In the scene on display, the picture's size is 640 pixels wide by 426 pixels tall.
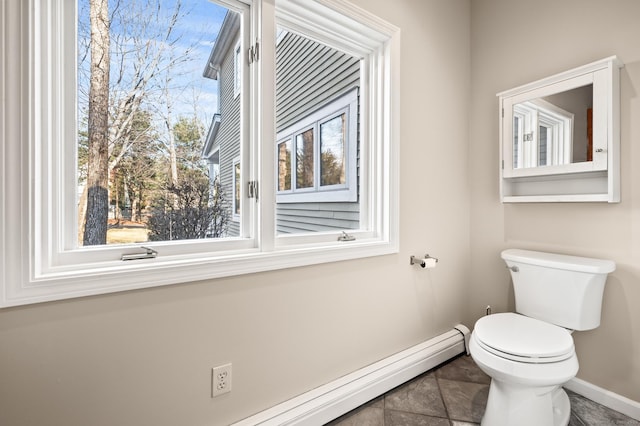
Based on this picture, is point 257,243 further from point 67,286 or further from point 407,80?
point 407,80

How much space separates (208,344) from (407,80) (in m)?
1.81

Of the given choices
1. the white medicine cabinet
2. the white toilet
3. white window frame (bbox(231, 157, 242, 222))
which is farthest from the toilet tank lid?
white window frame (bbox(231, 157, 242, 222))

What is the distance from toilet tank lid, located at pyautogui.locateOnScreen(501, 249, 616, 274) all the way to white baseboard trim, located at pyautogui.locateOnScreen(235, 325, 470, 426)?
74 cm

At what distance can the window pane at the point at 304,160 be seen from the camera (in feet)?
6.06

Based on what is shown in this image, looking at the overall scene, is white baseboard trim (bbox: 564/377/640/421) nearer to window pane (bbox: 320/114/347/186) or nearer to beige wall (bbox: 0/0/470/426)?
beige wall (bbox: 0/0/470/426)

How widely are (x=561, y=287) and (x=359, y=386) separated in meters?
1.18

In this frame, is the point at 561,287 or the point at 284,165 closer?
the point at 561,287

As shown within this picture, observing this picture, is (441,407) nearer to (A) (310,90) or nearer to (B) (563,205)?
(B) (563,205)

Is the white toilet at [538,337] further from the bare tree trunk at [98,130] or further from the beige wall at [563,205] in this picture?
the bare tree trunk at [98,130]

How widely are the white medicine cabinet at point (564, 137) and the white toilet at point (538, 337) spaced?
1.31ft

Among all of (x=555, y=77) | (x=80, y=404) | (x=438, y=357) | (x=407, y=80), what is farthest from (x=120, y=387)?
(x=555, y=77)

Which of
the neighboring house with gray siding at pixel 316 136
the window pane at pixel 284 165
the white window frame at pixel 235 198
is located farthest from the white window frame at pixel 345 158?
the white window frame at pixel 235 198

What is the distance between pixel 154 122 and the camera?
1.21m

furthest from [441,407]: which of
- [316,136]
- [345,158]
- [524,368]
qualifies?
[316,136]
